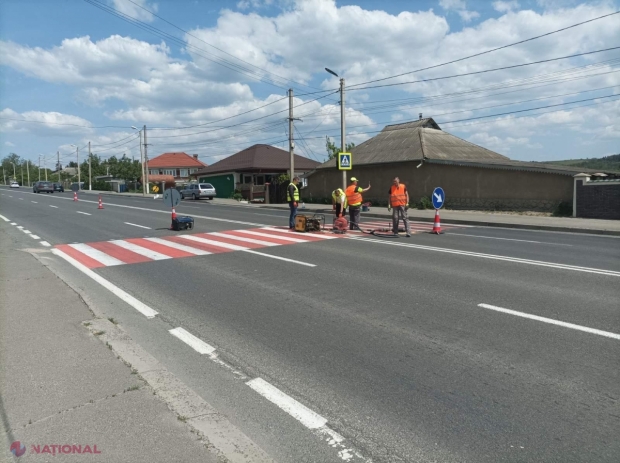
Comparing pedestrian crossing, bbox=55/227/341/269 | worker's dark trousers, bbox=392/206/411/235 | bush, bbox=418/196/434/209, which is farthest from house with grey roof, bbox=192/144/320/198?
worker's dark trousers, bbox=392/206/411/235

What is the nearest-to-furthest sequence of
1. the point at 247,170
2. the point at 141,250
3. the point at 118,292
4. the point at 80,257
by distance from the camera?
the point at 118,292, the point at 80,257, the point at 141,250, the point at 247,170

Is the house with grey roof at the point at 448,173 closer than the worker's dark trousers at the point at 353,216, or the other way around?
the worker's dark trousers at the point at 353,216

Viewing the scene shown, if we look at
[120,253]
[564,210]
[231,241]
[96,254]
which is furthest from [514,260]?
[564,210]

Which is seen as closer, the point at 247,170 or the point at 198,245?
the point at 198,245

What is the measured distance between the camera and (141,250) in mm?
12500

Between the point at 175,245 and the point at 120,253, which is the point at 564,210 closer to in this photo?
the point at 175,245

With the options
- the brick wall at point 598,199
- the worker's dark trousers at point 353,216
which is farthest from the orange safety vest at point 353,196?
the brick wall at point 598,199

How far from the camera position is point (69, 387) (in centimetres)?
393

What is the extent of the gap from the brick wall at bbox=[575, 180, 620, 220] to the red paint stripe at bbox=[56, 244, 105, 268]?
63.6 ft

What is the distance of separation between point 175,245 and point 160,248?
57 centimetres

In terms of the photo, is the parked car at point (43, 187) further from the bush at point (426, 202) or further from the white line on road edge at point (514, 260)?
the white line on road edge at point (514, 260)

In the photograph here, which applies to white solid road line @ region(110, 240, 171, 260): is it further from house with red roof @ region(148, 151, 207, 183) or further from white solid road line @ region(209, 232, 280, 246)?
house with red roof @ region(148, 151, 207, 183)

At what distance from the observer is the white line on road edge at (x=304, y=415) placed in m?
3.22

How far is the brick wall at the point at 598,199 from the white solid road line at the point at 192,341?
65.4ft
